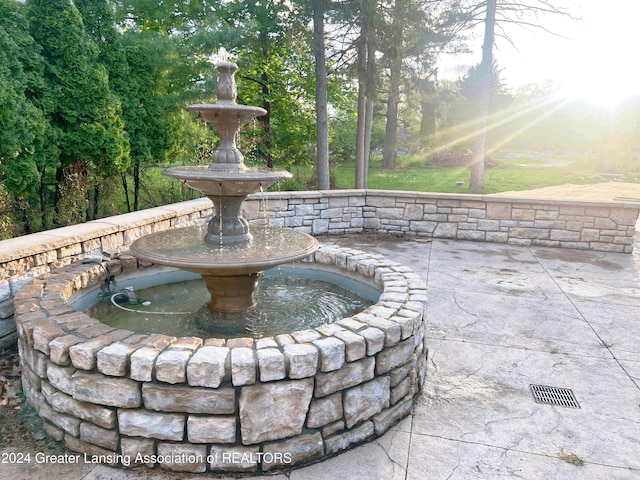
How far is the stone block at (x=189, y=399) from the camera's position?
2246 mm

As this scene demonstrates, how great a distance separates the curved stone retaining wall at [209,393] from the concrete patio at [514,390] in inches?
4.7

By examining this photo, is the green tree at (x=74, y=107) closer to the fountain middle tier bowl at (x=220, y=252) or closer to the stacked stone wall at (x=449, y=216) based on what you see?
the stacked stone wall at (x=449, y=216)

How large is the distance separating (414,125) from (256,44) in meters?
22.0

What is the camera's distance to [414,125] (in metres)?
30.7

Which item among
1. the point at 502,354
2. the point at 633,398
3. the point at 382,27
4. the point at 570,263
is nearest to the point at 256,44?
the point at 382,27

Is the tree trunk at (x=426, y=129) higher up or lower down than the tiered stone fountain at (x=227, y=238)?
higher up

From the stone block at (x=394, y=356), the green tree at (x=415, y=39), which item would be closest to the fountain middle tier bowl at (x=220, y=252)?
the stone block at (x=394, y=356)

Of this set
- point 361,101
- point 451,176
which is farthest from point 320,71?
point 451,176

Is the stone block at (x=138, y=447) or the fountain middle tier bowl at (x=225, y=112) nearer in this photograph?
the stone block at (x=138, y=447)

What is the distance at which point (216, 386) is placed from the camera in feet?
7.36

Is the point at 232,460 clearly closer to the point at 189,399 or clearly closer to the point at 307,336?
the point at 189,399

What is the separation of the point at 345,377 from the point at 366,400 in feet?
0.76

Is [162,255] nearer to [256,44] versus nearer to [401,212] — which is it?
[401,212]

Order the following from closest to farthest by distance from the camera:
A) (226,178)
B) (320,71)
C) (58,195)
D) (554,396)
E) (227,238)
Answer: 1. (226,178)
2. (554,396)
3. (227,238)
4. (58,195)
5. (320,71)
